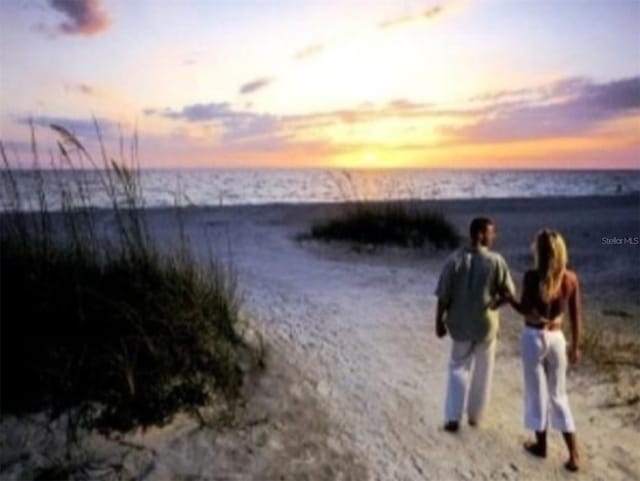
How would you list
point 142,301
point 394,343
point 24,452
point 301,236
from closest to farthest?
point 24,452
point 142,301
point 394,343
point 301,236

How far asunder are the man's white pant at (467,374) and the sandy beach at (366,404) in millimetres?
204

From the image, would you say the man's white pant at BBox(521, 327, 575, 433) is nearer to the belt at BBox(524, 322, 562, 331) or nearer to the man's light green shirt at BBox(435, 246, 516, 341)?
the belt at BBox(524, 322, 562, 331)

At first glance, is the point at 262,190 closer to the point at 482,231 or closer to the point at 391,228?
the point at 391,228

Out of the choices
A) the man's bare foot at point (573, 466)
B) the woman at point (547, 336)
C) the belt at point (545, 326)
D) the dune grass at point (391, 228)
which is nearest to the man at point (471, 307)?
the woman at point (547, 336)

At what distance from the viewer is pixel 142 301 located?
5793 millimetres

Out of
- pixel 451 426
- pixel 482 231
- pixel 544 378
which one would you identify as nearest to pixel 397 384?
pixel 451 426

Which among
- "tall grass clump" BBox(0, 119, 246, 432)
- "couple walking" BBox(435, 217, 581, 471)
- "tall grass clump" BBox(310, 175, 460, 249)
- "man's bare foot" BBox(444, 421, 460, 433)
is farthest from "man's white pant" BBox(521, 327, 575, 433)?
"tall grass clump" BBox(310, 175, 460, 249)

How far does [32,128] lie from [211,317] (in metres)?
2.14

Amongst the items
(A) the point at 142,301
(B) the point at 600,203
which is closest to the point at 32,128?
(A) the point at 142,301

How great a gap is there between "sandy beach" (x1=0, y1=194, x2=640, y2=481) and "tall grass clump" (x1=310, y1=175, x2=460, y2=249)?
2152mm

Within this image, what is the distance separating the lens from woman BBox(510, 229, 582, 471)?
5098 millimetres

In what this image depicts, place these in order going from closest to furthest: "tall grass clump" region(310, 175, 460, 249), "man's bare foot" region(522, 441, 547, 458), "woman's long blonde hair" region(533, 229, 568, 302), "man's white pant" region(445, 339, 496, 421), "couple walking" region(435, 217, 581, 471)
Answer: "woman's long blonde hair" region(533, 229, 568, 302) → "couple walking" region(435, 217, 581, 471) → "man's bare foot" region(522, 441, 547, 458) → "man's white pant" region(445, 339, 496, 421) → "tall grass clump" region(310, 175, 460, 249)

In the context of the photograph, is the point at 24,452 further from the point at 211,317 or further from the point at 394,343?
the point at 394,343

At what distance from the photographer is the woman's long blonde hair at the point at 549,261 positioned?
5.03m
